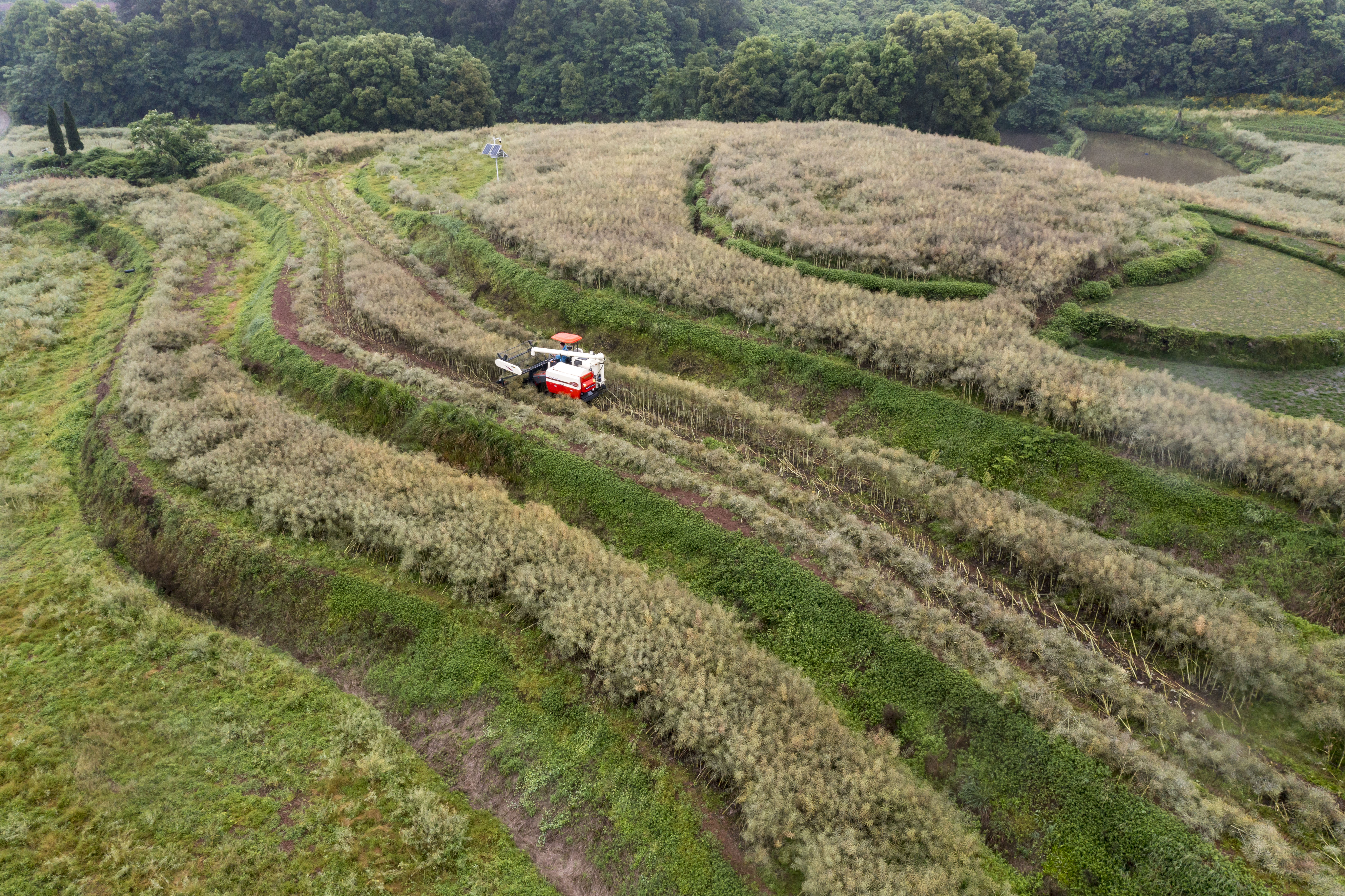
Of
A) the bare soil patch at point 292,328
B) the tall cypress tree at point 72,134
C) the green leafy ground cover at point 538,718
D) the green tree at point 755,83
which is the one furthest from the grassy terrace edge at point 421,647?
the green tree at point 755,83

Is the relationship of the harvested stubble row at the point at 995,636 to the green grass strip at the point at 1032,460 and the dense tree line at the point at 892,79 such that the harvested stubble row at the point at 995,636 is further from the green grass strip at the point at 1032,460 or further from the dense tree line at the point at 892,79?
the dense tree line at the point at 892,79

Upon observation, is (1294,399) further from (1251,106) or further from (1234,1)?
(1234,1)

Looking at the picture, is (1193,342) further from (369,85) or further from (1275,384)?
(369,85)

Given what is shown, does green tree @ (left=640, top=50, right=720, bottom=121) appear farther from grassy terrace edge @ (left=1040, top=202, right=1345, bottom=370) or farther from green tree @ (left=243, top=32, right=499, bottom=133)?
grassy terrace edge @ (left=1040, top=202, right=1345, bottom=370)

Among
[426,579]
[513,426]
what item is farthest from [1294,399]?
[426,579]

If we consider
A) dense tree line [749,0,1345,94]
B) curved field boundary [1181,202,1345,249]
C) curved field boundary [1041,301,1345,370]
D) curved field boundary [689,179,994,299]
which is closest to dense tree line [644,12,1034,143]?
dense tree line [749,0,1345,94]

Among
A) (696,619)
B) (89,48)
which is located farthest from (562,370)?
(89,48)
